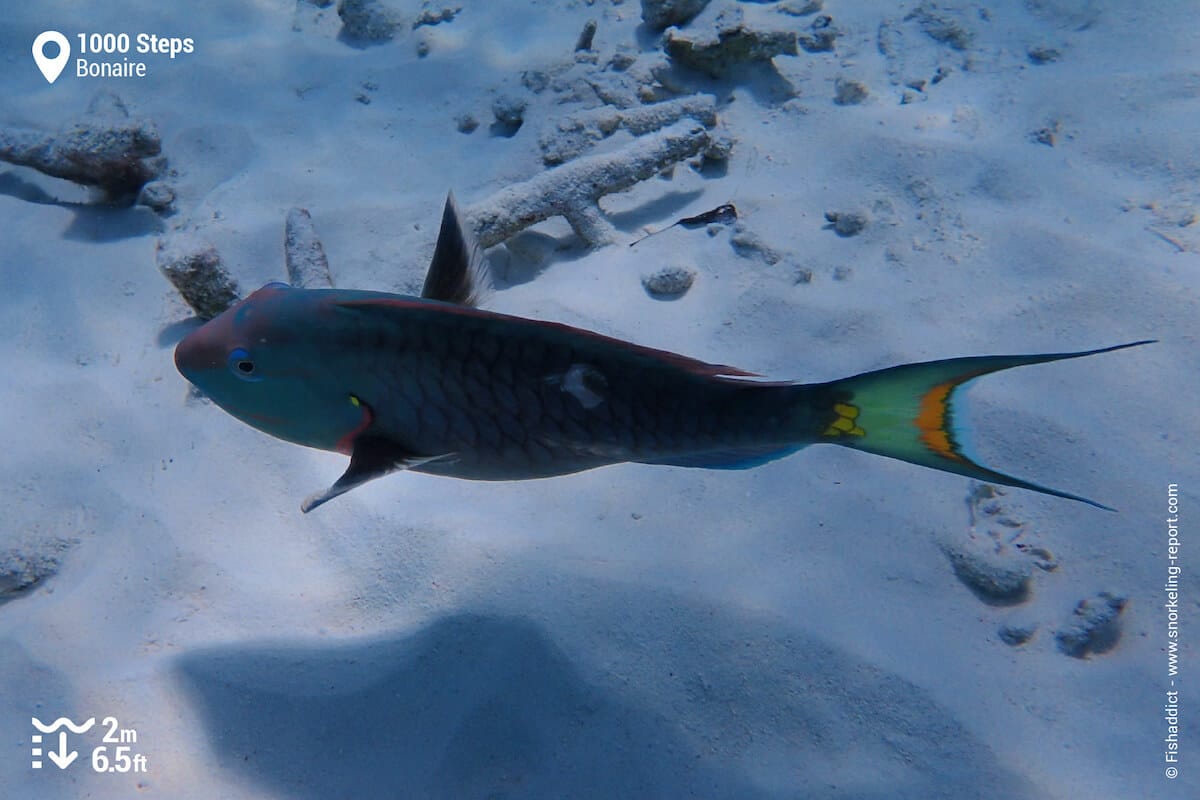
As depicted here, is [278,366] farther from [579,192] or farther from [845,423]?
[579,192]

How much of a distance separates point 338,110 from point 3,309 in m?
2.67

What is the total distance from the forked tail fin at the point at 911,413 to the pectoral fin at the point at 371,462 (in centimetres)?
107

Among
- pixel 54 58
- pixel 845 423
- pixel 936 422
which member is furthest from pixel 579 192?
pixel 54 58

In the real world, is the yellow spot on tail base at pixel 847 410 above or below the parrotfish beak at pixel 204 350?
→ below

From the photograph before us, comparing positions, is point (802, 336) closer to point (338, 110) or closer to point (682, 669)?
point (682, 669)

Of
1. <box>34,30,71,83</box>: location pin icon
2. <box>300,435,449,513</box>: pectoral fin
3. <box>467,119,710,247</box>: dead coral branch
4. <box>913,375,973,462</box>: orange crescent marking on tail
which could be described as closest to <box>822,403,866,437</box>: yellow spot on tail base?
<box>913,375,973,462</box>: orange crescent marking on tail

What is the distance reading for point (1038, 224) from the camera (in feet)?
13.2

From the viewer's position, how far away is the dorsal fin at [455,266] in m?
2.14

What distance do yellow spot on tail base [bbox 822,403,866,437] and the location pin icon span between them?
284 inches

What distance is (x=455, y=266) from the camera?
7.14ft

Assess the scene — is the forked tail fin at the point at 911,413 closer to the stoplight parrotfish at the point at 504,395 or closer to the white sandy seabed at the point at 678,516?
the stoplight parrotfish at the point at 504,395

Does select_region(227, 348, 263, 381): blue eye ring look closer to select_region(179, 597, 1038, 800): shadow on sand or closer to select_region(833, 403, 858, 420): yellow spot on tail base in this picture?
select_region(179, 597, 1038, 800): shadow on sand

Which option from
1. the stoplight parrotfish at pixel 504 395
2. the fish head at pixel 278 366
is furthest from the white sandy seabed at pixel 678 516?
the fish head at pixel 278 366

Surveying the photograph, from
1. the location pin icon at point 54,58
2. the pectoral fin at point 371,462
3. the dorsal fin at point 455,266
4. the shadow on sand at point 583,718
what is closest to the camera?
the pectoral fin at point 371,462
